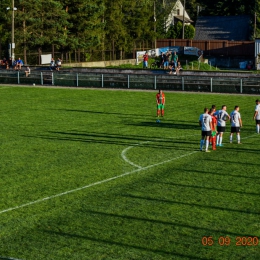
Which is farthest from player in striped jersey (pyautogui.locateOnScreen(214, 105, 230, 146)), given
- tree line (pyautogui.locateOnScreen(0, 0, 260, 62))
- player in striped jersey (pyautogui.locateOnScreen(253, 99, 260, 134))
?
tree line (pyautogui.locateOnScreen(0, 0, 260, 62))

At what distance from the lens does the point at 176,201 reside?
1927cm

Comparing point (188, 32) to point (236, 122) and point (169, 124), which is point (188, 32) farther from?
point (236, 122)

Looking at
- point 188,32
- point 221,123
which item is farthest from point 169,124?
point 188,32

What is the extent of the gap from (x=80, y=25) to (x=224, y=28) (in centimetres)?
3812

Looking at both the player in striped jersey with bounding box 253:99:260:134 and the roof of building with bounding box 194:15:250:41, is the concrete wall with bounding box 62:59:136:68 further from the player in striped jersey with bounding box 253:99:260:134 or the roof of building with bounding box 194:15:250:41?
the player in striped jersey with bounding box 253:99:260:134

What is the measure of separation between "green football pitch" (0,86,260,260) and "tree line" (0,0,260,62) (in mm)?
38843

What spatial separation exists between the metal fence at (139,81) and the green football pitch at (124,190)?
11232 millimetres

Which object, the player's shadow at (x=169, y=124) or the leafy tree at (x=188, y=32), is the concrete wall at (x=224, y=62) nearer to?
the leafy tree at (x=188, y=32)

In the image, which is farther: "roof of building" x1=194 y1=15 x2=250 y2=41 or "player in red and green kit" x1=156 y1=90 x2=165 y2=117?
"roof of building" x1=194 y1=15 x2=250 y2=41

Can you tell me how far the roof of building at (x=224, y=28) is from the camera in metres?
110

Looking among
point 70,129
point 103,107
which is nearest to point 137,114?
point 103,107

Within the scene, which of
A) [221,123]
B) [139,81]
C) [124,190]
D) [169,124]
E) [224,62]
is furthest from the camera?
[224,62]

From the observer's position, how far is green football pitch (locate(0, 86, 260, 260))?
15705mm

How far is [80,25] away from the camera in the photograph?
80750mm
